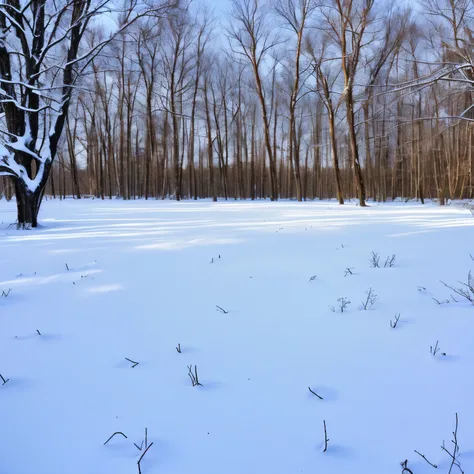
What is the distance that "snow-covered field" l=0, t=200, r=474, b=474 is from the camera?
4.53ft

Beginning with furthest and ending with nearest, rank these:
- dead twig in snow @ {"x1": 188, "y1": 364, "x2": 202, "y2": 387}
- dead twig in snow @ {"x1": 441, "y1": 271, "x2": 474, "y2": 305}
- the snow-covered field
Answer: dead twig in snow @ {"x1": 441, "y1": 271, "x2": 474, "y2": 305} < dead twig in snow @ {"x1": 188, "y1": 364, "x2": 202, "y2": 387} < the snow-covered field

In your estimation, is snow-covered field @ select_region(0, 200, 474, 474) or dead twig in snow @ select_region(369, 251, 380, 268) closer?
snow-covered field @ select_region(0, 200, 474, 474)

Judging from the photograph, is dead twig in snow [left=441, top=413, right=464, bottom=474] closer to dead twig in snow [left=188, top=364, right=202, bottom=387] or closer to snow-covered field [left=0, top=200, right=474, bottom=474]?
snow-covered field [left=0, top=200, right=474, bottom=474]

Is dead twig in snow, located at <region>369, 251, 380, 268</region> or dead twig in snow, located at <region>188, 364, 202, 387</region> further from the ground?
dead twig in snow, located at <region>369, 251, 380, 268</region>

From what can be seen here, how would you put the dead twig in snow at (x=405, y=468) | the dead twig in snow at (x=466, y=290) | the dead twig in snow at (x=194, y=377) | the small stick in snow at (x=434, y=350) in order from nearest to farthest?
the dead twig in snow at (x=405, y=468) < the dead twig in snow at (x=194, y=377) < the small stick in snow at (x=434, y=350) < the dead twig in snow at (x=466, y=290)

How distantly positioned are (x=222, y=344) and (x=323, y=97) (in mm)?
18680

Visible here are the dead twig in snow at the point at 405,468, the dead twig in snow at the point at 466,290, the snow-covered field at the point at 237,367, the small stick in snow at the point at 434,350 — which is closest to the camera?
the dead twig in snow at the point at 405,468

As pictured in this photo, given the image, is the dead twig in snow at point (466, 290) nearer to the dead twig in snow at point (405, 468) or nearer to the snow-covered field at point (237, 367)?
the snow-covered field at point (237, 367)

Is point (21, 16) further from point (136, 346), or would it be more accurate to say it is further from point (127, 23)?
point (136, 346)

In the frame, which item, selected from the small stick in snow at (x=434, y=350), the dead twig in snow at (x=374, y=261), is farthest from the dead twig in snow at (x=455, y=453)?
the dead twig in snow at (x=374, y=261)

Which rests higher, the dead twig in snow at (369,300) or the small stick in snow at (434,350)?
the dead twig in snow at (369,300)

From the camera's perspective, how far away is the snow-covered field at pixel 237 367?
4.53ft

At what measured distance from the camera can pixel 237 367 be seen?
1976 millimetres

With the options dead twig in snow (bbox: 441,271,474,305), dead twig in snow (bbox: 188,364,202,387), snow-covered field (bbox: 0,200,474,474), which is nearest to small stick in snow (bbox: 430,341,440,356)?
snow-covered field (bbox: 0,200,474,474)
